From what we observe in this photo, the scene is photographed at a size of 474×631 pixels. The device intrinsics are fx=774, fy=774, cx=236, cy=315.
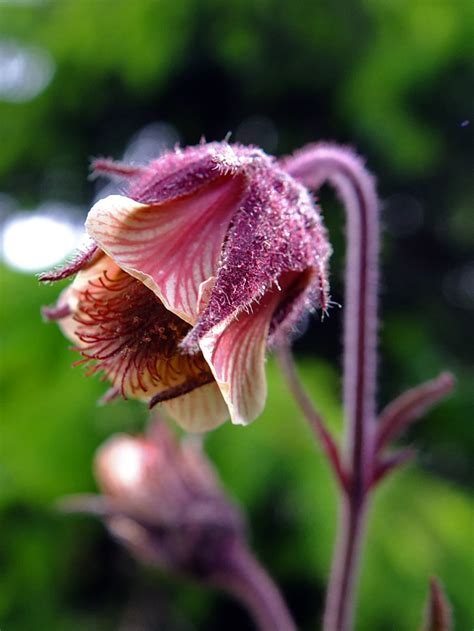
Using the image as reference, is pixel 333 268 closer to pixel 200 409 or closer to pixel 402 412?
pixel 402 412

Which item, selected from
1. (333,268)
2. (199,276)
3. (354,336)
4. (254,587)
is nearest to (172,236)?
(199,276)

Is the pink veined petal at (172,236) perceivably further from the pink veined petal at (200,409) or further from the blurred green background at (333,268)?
the blurred green background at (333,268)

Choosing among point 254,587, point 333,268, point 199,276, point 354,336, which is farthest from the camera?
point 333,268

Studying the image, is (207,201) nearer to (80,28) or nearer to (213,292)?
(213,292)

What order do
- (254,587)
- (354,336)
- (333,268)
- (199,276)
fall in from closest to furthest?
(199,276), (354,336), (254,587), (333,268)

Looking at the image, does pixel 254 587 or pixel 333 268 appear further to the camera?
pixel 333 268

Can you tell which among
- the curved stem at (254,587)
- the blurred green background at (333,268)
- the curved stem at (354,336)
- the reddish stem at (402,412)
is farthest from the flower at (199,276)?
the blurred green background at (333,268)
